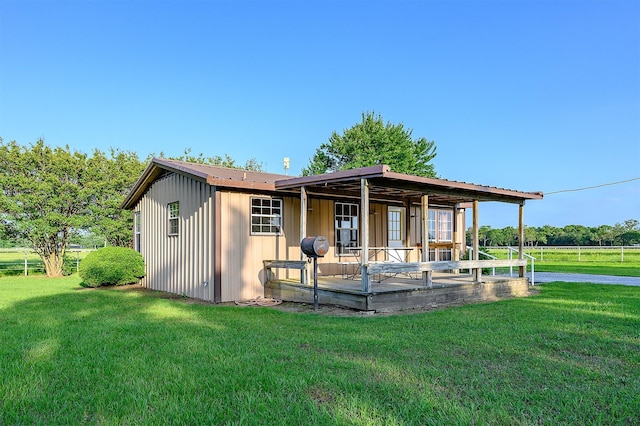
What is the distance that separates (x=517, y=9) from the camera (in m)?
12.8

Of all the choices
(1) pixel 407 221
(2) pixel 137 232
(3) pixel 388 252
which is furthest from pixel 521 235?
(2) pixel 137 232

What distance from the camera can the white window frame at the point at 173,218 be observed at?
35.0ft

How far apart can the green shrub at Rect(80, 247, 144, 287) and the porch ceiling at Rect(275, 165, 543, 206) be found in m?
5.82

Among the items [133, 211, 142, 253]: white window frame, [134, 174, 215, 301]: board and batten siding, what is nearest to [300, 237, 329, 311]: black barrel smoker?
[134, 174, 215, 301]: board and batten siding

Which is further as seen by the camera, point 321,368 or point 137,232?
point 137,232

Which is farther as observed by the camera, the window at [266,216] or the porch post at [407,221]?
the porch post at [407,221]

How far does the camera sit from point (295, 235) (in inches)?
404

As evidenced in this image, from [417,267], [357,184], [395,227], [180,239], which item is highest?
[357,184]

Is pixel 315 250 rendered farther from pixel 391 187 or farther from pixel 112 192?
pixel 112 192

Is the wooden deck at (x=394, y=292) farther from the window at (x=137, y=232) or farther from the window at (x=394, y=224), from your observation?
the window at (x=137, y=232)

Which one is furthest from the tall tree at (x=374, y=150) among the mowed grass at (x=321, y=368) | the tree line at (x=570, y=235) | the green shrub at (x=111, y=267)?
the mowed grass at (x=321, y=368)

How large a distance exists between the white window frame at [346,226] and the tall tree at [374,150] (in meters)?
19.7

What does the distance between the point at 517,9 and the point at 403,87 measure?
32.7ft

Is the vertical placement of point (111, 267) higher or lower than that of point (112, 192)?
lower
